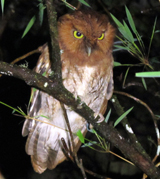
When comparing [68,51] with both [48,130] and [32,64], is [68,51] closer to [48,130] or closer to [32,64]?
[48,130]

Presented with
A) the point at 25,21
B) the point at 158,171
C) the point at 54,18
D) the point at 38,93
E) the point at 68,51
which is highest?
the point at 25,21

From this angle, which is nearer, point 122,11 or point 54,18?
point 54,18

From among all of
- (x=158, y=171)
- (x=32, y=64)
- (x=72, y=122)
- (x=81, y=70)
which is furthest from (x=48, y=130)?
(x=158, y=171)

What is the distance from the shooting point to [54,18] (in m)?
0.98

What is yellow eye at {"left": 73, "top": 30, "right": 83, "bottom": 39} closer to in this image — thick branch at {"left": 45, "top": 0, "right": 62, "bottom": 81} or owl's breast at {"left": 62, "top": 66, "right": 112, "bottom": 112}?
owl's breast at {"left": 62, "top": 66, "right": 112, "bottom": 112}

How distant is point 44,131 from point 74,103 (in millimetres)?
912

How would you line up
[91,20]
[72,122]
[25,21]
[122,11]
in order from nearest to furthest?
[91,20] → [72,122] → [122,11] → [25,21]

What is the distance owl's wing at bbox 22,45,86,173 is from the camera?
1700 mm

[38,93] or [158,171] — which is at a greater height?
[38,93]

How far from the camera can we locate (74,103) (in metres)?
1.03

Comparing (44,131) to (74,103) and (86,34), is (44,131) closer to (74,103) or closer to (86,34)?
(86,34)

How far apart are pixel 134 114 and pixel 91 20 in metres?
1.42

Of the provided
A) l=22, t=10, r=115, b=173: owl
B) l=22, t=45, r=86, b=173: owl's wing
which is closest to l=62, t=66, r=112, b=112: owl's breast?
l=22, t=10, r=115, b=173: owl

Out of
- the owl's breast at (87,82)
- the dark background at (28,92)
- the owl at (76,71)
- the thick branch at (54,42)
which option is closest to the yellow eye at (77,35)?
the owl at (76,71)
